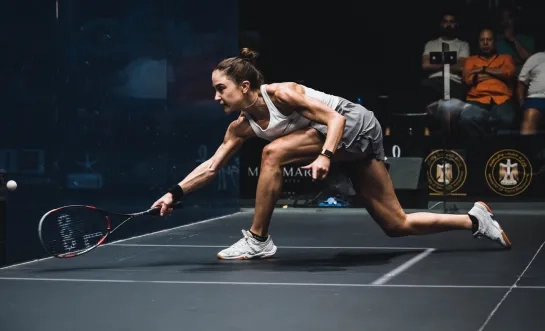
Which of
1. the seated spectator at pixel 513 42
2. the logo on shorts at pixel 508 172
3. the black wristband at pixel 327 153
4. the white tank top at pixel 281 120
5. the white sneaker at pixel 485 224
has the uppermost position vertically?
the seated spectator at pixel 513 42

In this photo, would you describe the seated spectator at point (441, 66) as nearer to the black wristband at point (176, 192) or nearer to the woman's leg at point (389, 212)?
the woman's leg at point (389, 212)

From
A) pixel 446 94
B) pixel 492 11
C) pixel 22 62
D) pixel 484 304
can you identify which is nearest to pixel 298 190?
pixel 446 94

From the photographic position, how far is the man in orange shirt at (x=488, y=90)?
1095 cm

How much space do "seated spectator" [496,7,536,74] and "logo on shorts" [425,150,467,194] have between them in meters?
1.13

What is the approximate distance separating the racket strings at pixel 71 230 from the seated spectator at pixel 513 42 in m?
6.17

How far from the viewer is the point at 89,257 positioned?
595cm

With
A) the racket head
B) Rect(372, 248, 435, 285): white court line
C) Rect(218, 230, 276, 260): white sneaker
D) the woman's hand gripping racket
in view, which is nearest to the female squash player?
Rect(218, 230, 276, 260): white sneaker

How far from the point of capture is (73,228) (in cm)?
557

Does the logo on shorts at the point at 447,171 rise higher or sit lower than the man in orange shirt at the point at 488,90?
lower

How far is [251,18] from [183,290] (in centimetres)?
769

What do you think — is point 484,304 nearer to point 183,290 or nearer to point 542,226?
point 183,290

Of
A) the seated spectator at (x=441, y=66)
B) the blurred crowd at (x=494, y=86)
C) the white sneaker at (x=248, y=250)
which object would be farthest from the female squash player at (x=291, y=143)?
the seated spectator at (x=441, y=66)

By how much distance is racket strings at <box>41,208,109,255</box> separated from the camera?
5.22m

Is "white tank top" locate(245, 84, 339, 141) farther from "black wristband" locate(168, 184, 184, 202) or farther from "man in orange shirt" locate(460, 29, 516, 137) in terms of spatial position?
"man in orange shirt" locate(460, 29, 516, 137)
